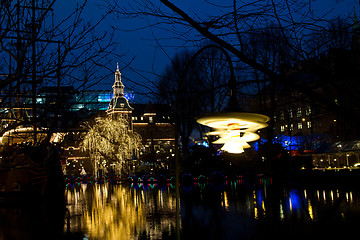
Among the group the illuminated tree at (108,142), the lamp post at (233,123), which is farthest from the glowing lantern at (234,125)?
the illuminated tree at (108,142)

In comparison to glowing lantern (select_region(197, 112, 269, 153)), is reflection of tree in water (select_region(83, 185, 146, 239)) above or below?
below

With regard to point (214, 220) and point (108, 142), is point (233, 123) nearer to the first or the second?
point (214, 220)

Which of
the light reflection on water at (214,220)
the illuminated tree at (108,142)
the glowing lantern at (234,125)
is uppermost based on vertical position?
the illuminated tree at (108,142)

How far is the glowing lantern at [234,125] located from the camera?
3.71m

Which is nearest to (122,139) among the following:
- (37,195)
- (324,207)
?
(37,195)

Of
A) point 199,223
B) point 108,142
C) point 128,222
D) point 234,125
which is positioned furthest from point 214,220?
point 108,142

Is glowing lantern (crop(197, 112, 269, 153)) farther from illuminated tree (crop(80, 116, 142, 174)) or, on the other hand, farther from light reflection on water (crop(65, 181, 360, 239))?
illuminated tree (crop(80, 116, 142, 174))

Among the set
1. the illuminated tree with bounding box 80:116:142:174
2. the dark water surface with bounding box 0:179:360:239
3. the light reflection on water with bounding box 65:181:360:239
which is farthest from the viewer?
the illuminated tree with bounding box 80:116:142:174

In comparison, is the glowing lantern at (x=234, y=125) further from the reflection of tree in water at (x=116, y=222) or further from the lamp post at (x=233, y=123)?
the reflection of tree in water at (x=116, y=222)

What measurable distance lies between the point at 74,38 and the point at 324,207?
11.3m

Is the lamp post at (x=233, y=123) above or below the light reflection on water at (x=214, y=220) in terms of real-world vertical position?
above

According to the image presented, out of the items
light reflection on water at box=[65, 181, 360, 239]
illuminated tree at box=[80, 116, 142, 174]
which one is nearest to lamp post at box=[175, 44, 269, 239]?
light reflection on water at box=[65, 181, 360, 239]

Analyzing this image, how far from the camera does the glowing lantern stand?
3714 mm

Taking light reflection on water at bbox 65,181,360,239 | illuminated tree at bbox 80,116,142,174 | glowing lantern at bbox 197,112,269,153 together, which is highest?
illuminated tree at bbox 80,116,142,174
